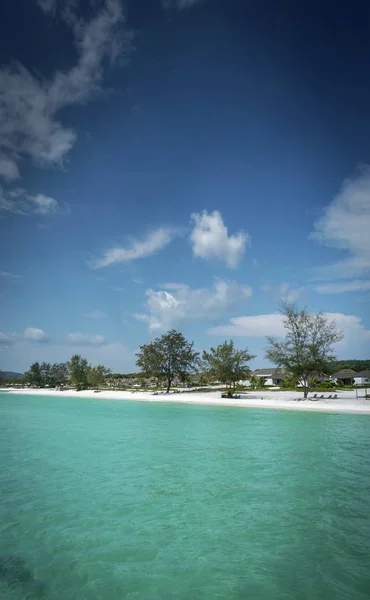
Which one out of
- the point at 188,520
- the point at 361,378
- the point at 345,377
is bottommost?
the point at 188,520

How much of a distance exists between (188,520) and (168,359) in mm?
53640

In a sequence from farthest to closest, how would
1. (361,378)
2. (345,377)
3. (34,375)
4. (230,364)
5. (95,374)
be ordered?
(34,375) < (345,377) < (361,378) < (95,374) < (230,364)

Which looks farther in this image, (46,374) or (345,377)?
(46,374)

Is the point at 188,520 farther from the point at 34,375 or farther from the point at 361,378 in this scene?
the point at 34,375

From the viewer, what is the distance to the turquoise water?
5491 millimetres

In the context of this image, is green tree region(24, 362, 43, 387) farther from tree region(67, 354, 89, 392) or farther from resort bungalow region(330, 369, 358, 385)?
resort bungalow region(330, 369, 358, 385)

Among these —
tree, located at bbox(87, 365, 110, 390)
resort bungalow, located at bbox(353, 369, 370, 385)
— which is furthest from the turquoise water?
resort bungalow, located at bbox(353, 369, 370, 385)

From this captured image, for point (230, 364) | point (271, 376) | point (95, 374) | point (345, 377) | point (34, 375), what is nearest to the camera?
point (230, 364)

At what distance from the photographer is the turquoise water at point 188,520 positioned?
5491mm

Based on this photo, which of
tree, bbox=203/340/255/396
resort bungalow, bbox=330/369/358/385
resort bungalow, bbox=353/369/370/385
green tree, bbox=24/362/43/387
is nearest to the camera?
tree, bbox=203/340/255/396

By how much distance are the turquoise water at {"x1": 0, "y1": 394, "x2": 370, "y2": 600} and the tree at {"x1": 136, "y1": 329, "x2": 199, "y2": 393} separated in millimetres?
44607

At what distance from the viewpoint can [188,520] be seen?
8.02 m

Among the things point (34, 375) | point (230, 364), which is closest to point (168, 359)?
point (230, 364)

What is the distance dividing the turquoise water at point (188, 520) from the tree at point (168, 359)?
4461cm
